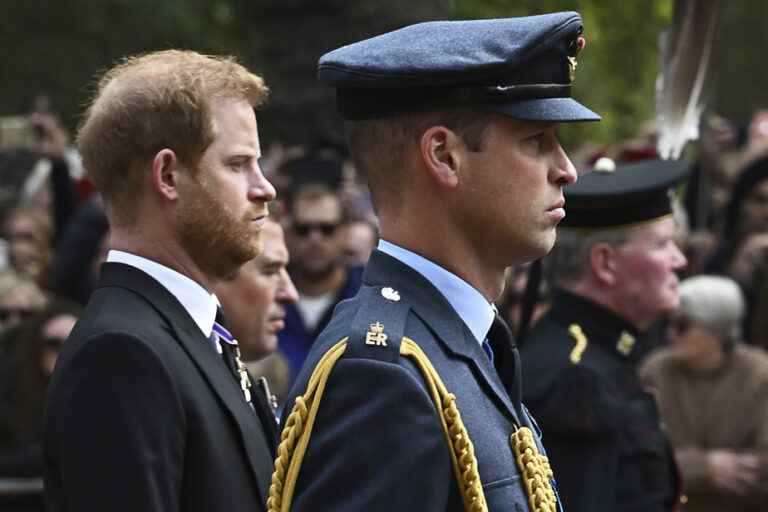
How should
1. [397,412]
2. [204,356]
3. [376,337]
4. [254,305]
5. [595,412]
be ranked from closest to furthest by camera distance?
[397,412], [376,337], [204,356], [254,305], [595,412]

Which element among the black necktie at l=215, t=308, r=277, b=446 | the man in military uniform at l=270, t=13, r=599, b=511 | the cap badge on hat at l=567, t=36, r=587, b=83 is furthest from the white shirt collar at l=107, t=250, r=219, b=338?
the cap badge on hat at l=567, t=36, r=587, b=83

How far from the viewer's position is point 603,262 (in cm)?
566

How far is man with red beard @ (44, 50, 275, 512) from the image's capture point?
3.22 metres

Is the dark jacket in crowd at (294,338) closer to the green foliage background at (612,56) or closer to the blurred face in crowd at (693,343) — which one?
the blurred face in crowd at (693,343)

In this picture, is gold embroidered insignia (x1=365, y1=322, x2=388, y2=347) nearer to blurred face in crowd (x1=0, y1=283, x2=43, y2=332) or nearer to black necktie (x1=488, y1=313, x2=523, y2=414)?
black necktie (x1=488, y1=313, x2=523, y2=414)

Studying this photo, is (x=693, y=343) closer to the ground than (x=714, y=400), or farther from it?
farther from it

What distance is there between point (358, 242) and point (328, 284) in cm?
85

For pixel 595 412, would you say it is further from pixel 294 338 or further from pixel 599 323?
pixel 294 338

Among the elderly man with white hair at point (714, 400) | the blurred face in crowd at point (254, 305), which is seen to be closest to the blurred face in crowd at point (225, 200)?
the blurred face in crowd at point (254, 305)

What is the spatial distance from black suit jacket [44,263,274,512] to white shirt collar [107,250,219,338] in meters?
0.02

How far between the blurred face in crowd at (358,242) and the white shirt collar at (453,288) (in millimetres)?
5277

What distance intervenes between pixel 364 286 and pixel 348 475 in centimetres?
49

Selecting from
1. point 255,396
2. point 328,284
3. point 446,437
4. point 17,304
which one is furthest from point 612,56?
point 446,437

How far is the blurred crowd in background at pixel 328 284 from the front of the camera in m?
7.03
